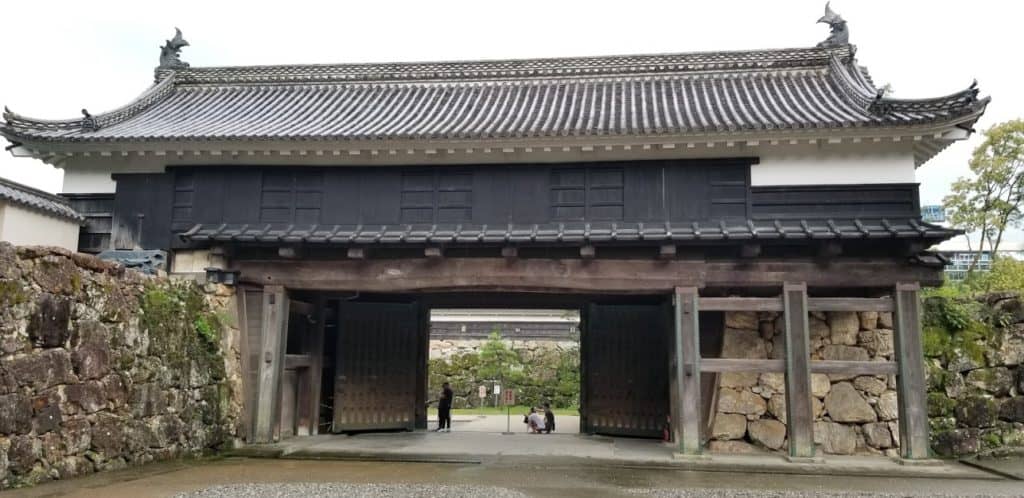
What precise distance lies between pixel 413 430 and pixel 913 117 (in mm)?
10588

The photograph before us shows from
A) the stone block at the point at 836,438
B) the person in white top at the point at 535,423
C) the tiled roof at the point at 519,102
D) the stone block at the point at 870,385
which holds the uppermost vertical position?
the tiled roof at the point at 519,102

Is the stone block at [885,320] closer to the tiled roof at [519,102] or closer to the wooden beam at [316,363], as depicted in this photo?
the tiled roof at [519,102]

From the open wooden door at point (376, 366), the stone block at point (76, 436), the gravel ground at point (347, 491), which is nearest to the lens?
the gravel ground at point (347, 491)

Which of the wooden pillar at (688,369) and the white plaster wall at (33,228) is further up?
the white plaster wall at (33,228)

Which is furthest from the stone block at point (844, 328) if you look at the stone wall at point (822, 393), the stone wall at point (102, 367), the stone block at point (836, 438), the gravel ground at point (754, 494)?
the stone wall at point (102, 367)

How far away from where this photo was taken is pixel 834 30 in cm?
1380

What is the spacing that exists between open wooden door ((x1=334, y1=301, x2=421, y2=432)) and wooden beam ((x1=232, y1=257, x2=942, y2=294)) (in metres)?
2.52

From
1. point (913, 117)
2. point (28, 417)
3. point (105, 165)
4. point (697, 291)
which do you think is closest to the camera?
point (28, 417)

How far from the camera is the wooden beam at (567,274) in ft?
33.3

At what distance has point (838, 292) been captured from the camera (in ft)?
35.8

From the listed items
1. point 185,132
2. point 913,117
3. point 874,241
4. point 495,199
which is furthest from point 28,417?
point 913,117

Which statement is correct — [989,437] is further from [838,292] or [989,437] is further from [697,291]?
[697,291]

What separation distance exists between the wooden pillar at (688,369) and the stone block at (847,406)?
2357 mm

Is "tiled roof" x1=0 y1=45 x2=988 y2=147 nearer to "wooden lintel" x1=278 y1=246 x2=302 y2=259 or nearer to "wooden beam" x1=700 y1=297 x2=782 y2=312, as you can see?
"wooden lintel" x1=278 y1=246 x2=302 y2=259
